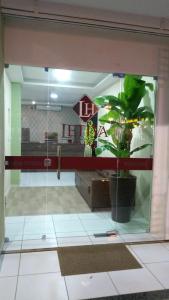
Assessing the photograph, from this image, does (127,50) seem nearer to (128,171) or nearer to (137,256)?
(128,171)

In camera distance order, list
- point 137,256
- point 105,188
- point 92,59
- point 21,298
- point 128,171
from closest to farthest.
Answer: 1. point 21,298
2. point 137,256
3. point 92,59
4. point 128,171
5. point 105,188

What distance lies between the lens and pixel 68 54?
3.11 m

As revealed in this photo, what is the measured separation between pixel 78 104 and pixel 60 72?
0.52 meters

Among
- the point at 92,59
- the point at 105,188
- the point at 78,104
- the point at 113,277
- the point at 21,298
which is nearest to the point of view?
the point at 21,298

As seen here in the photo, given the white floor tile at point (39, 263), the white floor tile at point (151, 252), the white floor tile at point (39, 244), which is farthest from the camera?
the white floor tile at point (39, 244)

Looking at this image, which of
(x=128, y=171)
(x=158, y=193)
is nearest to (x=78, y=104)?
(x=128, y=171)

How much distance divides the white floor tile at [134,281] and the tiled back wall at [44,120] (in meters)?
1.88

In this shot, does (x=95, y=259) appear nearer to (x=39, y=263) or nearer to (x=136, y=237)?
(x=39, y=263)

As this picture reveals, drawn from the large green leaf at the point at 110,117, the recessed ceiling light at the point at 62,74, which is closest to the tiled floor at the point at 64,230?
the large green leaf at the point at 110,117

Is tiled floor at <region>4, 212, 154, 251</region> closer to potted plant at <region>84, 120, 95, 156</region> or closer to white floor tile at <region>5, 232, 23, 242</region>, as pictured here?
white floor tile at <region>5, 232, 23, 242</region>

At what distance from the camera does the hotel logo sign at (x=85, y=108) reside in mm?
3443

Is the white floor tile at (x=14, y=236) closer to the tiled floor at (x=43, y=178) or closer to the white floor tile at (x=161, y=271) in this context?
the tiled floor at (x=43, y=178)

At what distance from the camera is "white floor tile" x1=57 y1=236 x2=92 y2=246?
3.22 meters

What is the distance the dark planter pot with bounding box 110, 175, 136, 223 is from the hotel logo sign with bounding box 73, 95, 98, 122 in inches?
42.7
